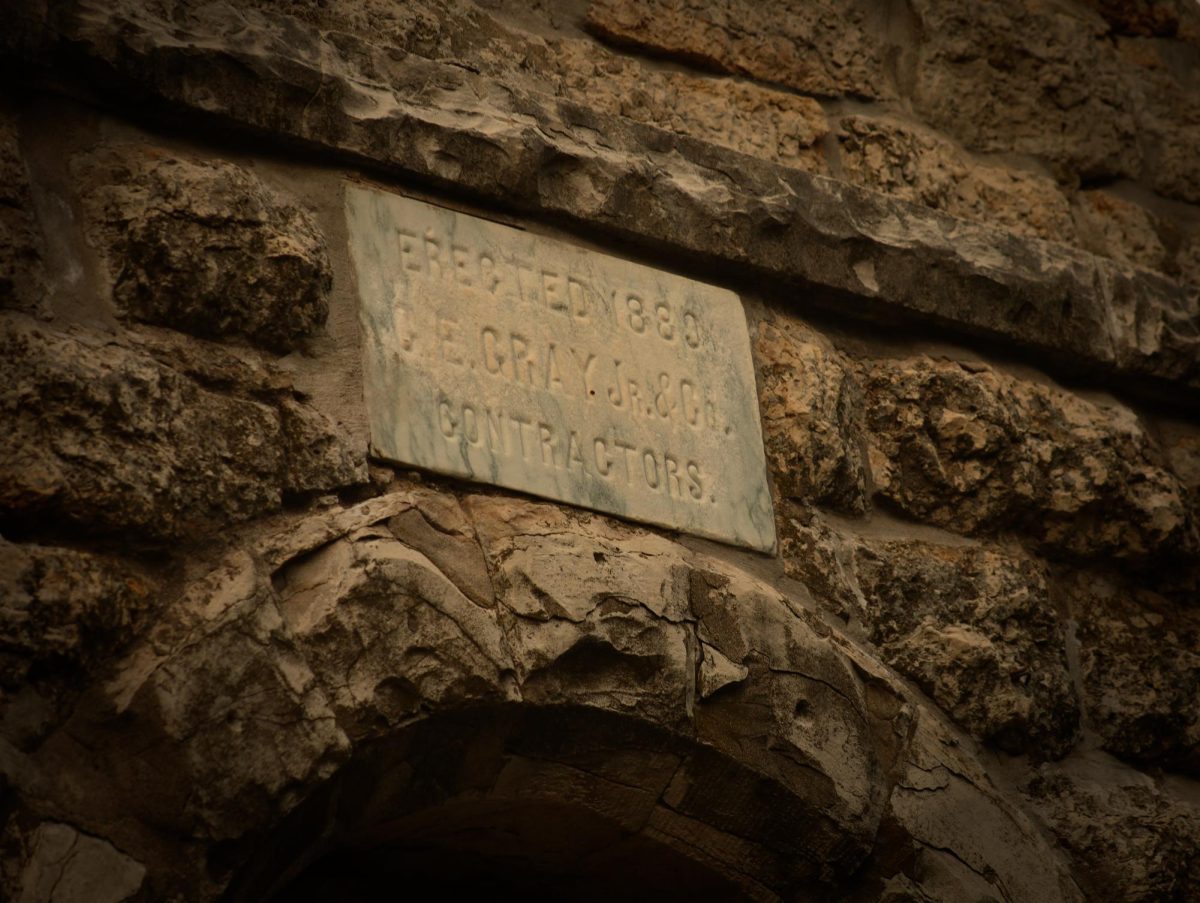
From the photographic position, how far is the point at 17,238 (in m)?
2.17

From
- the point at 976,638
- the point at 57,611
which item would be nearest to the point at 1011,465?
the point at 976,638

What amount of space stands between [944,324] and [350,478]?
3.69 feet

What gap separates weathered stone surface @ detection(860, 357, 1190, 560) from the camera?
277cm

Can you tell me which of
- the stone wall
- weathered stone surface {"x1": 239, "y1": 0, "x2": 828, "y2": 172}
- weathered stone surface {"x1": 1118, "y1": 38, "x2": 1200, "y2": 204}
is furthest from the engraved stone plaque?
weathered stone surface {"x1": 1118, "y1": 38, "x2": 1200, "y2": 204}

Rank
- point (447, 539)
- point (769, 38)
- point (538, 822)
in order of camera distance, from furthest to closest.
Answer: point (769, 38) → point (538, 822) → point (447, 539)

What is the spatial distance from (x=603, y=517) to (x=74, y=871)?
837mm

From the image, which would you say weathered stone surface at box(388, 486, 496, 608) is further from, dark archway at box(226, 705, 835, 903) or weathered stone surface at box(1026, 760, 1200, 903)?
weathered stone surface at box(1026, 760, 1200, 903)

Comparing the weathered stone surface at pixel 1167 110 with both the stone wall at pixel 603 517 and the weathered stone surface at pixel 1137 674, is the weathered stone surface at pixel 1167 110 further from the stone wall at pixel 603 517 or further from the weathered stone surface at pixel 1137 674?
the weathered stone surface at pixel 1137 674

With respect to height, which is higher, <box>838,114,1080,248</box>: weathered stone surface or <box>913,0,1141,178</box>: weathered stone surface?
<box>913,0,1141,178</box>: weathered stone surface

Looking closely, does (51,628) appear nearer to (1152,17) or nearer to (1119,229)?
(1119,229)

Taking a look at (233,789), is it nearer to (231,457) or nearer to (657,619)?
(231,457)

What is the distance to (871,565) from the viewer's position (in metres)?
2.63

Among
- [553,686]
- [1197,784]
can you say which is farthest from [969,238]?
[553,686]

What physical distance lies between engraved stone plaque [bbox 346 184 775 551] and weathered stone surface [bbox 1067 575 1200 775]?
592 mm
